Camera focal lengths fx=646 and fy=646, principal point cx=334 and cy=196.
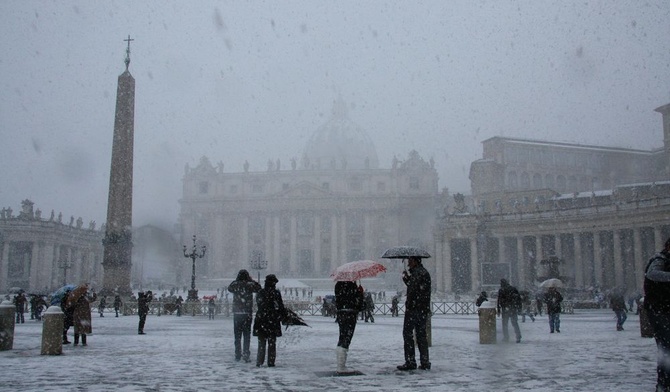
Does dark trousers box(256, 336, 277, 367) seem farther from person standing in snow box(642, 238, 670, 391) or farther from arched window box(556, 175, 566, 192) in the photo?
arched window box(556, 175, 566, 192)

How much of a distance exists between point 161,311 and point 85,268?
51.0 m

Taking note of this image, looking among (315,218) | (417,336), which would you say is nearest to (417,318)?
(417,336)

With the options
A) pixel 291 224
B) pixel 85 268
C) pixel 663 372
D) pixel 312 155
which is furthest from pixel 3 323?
pixel 312 155

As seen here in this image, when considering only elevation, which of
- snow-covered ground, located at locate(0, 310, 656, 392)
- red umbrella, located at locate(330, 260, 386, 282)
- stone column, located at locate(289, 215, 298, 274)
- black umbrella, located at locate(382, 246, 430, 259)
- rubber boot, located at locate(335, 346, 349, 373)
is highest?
stone column, located at locate(289, 215, 298, 274)

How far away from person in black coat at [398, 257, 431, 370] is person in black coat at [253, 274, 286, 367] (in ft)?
7.36

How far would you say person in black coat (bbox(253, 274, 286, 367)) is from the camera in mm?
11273

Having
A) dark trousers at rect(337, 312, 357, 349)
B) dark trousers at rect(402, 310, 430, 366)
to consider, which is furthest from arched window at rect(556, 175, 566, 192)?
dark trousers at rect(337, 312, 357, 349)

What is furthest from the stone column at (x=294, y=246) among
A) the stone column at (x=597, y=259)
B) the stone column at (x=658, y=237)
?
the stone column at (x=658, y=237)

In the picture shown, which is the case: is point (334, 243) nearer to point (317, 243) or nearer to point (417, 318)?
point (317, 243)

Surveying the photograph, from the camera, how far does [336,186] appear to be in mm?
104625

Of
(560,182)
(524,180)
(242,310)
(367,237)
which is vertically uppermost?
(560,182)

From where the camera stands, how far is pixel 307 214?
102 meters

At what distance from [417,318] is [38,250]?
66773 mm

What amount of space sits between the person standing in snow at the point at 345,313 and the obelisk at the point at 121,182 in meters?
21.6
